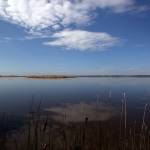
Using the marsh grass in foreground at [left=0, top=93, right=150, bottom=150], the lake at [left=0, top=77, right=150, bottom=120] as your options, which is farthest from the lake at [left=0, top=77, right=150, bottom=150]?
the lake at [left=0, top=77, right=150, bottom=120]

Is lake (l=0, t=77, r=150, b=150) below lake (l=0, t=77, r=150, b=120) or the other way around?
below

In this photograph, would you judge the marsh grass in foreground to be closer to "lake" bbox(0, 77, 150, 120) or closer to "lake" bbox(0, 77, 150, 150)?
"lake" bbox(0, 77, 150, 150)

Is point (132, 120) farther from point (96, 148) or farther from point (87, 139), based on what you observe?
point (96, 148)

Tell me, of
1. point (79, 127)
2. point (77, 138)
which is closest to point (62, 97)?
point (79, 127)

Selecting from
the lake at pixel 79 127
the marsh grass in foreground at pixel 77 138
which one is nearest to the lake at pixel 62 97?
the lake at pixel 79 127

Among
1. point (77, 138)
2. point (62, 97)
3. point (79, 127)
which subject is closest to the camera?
point (77, 138)

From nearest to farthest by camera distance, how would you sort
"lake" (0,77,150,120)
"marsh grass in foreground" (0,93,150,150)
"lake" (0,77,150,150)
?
"marsh grass in foreground" (0,93,150,150) < "lake" (0,77,150,150) < "lake" (0,77,150,120)

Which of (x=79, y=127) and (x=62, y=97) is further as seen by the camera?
(x=62, y=97)

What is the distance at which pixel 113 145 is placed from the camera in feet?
28.1

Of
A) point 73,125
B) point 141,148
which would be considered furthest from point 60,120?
point 141,148

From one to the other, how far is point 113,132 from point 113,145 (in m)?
2.01

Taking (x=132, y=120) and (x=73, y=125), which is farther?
(x=132, y=120)

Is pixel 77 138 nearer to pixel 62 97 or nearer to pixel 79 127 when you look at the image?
pixel 79 127

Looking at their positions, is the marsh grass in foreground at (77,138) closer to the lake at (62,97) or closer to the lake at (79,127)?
the lake at (79,127)
